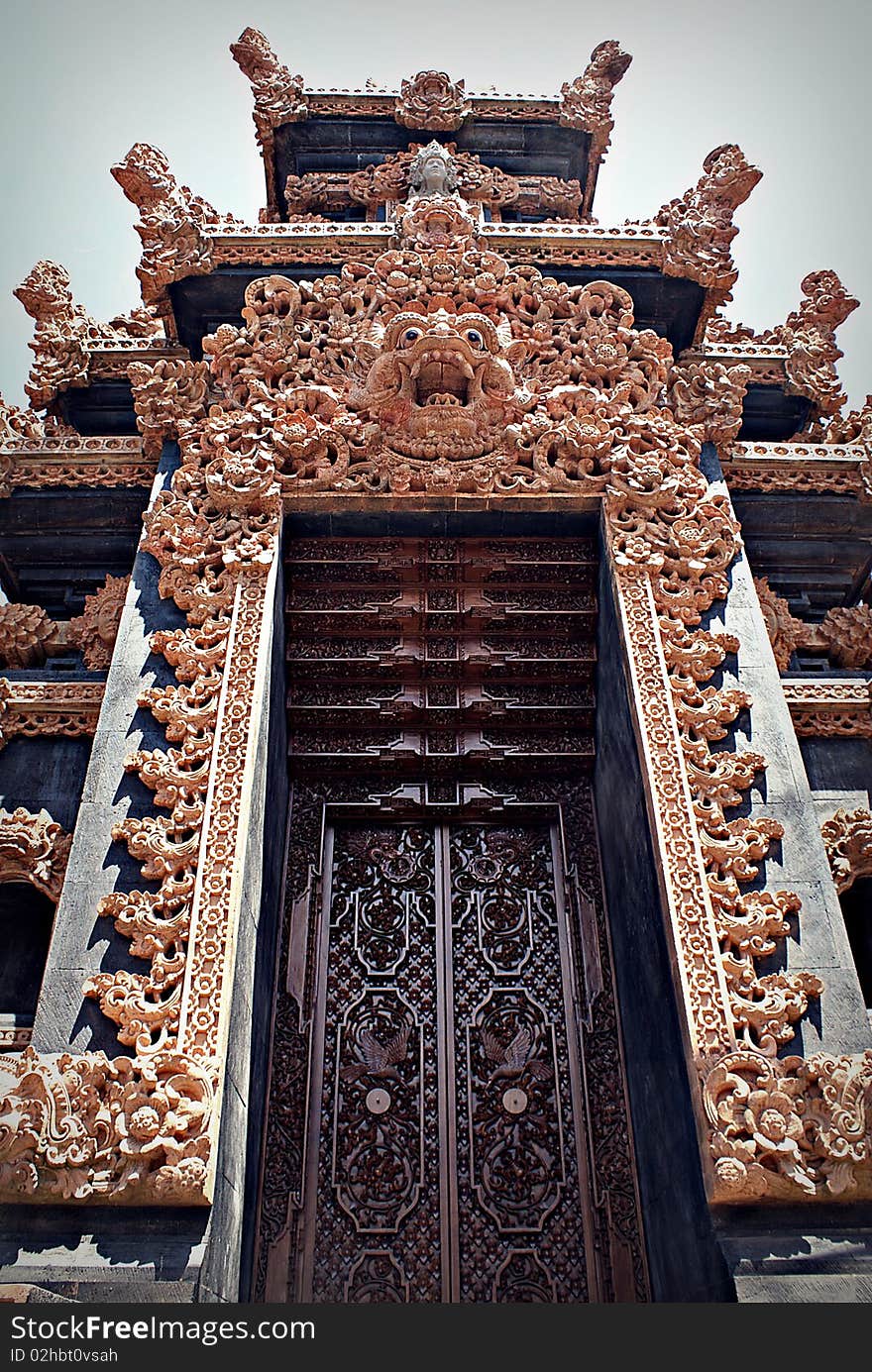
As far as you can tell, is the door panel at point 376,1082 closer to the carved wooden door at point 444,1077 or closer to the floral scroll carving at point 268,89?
the carved wooden door at point 444,1077

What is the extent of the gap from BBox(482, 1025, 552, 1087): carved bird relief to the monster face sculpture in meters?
4.74

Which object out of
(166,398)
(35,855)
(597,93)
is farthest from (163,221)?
(597,93)

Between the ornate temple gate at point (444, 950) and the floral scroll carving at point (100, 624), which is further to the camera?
the floral scroll carving at point (100, 624)

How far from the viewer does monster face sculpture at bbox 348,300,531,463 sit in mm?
9312

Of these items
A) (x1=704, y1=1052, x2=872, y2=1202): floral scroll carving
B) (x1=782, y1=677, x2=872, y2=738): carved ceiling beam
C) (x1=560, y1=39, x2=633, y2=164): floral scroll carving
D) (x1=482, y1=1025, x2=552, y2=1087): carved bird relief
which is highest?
(x1=560, y1=39, x2=633, y2=164): floral scroll carving

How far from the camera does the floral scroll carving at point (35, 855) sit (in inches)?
306

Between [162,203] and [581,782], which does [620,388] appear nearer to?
[581,782]

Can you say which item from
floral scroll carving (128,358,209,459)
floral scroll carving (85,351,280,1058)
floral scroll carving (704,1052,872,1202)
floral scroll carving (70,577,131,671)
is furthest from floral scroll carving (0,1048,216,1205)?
floral scroll carving (128,358,209,459)

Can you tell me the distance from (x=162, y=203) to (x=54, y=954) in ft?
26.0

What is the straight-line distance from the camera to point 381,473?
9.15 metres

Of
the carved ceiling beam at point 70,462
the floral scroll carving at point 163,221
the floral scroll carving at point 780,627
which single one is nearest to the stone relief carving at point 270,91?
the floral scroll carving at point 163,221

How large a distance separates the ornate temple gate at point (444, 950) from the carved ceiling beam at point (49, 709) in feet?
5.40

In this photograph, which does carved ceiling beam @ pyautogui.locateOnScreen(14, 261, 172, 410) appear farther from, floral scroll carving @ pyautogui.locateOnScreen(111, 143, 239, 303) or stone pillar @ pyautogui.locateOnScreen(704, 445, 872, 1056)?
stone pillar @ pyautogui.locateOnScreen(704, 445, 872, 1056)

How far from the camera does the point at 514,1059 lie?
26.3ft
